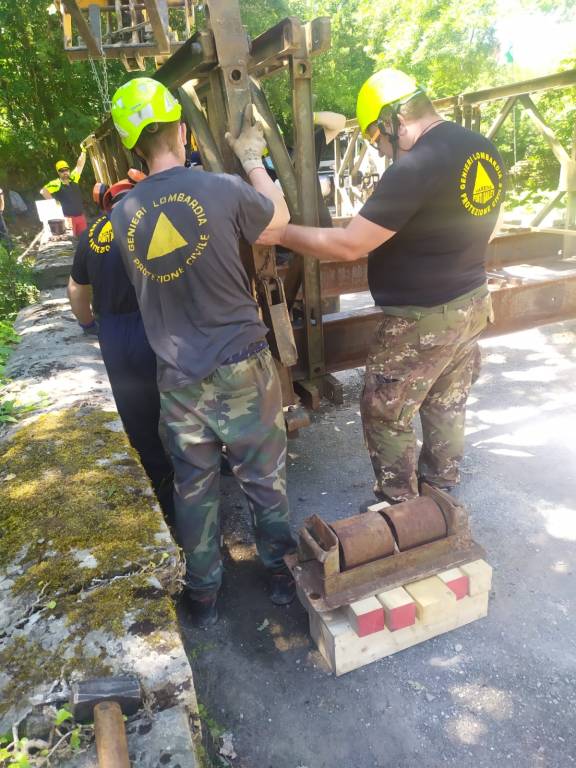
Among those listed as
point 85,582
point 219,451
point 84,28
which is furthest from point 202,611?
point 84,28

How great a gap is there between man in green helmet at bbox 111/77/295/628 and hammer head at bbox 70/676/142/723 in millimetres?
1085

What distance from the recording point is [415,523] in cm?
243

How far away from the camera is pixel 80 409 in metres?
2.95

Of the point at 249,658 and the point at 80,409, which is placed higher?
the point at 80,409

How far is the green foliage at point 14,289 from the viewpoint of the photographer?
5.96 metres

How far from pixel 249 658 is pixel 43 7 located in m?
18.0

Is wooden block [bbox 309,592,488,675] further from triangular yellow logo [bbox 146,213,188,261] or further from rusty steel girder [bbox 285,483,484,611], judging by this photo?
triangular yellow logo [bbox 146,213,188,261]

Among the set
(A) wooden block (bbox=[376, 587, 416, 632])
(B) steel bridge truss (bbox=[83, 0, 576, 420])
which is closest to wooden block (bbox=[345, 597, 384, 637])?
(A) wooden block (bbox=[376, 587, 416, 632])

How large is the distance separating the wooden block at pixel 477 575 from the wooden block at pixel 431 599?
11 centimetres

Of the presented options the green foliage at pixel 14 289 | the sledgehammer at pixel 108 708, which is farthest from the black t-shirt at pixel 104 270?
the green foliage at pixel 14 289

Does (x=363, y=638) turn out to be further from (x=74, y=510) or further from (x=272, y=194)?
(x=272, y=194)

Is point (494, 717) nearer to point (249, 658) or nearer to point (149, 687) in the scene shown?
point (249, 658)

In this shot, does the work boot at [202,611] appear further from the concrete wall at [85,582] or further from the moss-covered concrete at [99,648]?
the moss-covered concrete at [99,648]

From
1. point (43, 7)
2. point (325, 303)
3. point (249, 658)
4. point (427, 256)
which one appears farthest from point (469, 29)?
point (249, 658)
